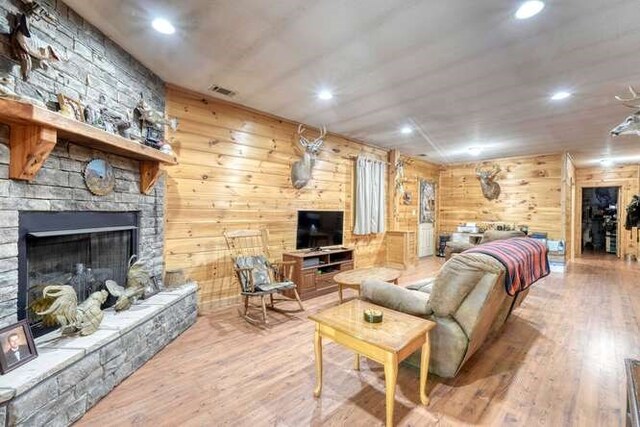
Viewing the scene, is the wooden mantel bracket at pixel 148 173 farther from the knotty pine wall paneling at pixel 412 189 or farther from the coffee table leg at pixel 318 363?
the knotty pine wall paneling at pixel 412 189

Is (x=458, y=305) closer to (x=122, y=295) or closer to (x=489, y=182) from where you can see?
(x=122, y=295)

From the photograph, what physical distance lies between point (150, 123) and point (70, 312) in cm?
186

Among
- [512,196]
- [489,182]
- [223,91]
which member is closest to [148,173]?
[223,91]

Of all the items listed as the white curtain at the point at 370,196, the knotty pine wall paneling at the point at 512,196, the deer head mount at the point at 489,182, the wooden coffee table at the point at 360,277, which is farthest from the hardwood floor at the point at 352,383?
the deer head mount at the point at 489,182

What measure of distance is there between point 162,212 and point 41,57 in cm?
176

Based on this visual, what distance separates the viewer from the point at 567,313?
370 centimetres

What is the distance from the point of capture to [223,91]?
11.4 feet

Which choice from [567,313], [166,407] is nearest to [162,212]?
[166,407]

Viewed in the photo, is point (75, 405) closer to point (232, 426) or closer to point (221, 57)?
point (232, 426)

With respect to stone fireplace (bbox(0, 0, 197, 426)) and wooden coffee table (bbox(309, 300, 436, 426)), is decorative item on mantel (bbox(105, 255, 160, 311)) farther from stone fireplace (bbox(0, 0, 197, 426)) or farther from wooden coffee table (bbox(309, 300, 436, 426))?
wooden coffee table (bbox(309, 300, 436, 426))

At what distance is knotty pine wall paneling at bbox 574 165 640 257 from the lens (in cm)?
788

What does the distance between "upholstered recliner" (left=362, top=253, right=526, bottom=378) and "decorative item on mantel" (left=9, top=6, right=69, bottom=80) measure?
9.71 ft

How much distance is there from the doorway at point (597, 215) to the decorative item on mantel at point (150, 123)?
1169 cm

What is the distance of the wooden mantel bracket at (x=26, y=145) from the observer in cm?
174
